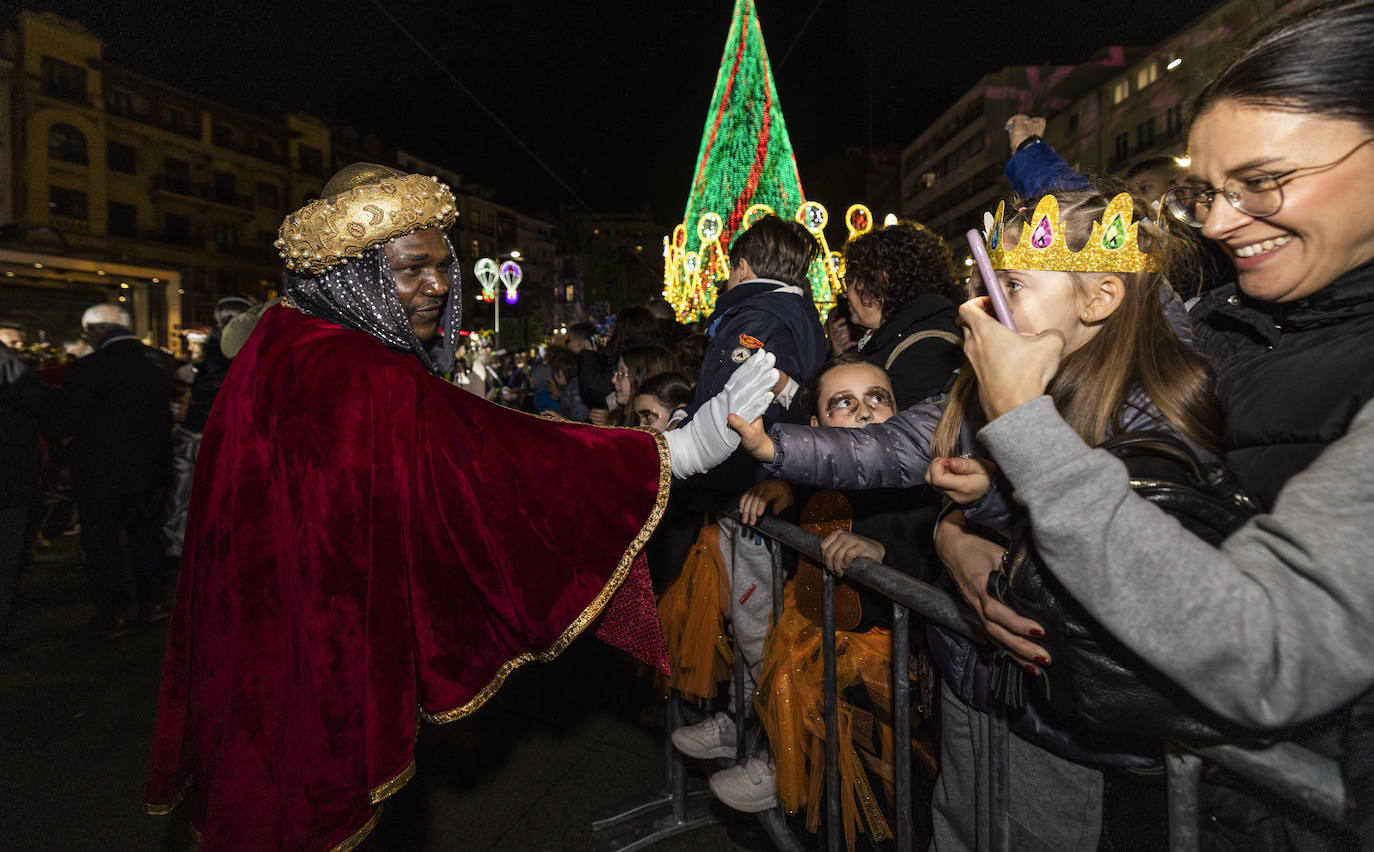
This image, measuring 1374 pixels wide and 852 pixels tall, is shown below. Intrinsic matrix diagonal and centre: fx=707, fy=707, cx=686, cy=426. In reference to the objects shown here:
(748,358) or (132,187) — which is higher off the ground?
(132,187)

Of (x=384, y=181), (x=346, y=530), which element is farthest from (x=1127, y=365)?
(x=384, y=181)

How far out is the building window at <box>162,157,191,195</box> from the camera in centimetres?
3431

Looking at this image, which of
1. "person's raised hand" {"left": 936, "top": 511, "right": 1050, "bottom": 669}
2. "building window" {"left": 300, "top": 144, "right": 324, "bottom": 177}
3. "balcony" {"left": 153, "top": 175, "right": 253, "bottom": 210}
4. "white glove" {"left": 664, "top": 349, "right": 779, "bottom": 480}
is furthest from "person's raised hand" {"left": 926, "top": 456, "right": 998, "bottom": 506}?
"building window" {"left": 300, "top": 144, "right": 324, "bottom": 177}

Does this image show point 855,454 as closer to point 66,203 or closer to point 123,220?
point 66,203

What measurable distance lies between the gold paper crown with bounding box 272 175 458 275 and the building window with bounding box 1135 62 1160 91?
139ft

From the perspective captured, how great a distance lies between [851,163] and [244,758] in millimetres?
88293

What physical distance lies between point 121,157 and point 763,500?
40.9m

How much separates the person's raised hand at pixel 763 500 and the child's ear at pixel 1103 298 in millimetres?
1312

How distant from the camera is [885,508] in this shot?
2752 mm

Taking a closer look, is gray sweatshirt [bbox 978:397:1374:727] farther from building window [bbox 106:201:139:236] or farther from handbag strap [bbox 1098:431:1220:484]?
building window [bbox 106:201:139:236]

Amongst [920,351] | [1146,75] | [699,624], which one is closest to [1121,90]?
[1146,75]

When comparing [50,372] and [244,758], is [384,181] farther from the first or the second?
[50,372]

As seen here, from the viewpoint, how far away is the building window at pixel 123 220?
3161 cm

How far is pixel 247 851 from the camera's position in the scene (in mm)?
2012
